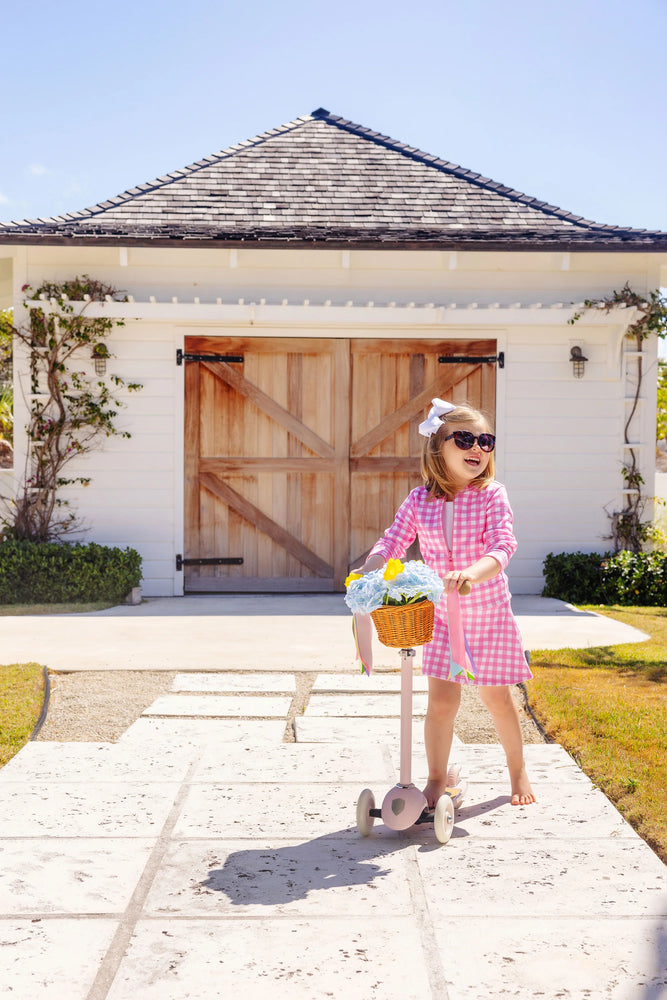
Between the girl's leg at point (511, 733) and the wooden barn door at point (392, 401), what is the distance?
558 cm

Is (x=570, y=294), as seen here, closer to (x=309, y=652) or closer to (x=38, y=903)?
(x=309, y=652)

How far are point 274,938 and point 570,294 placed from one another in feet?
25.4

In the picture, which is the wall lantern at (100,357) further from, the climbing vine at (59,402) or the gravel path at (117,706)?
the gravel path at (117,706)

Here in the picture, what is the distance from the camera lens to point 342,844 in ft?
9.83

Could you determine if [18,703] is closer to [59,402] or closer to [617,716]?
[617,716]

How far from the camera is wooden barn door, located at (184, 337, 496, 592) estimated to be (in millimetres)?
8883

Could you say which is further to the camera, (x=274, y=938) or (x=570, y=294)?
(x=570, y=294)

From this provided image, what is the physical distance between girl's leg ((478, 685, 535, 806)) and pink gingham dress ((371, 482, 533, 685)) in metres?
0.07

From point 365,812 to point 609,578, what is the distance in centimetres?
600

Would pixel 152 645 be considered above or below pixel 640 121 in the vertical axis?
below

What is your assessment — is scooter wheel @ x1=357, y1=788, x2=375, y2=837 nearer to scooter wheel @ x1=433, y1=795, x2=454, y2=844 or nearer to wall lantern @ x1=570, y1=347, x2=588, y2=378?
scooter wheel @ x1=433, y1=795, x2=454, y2=844

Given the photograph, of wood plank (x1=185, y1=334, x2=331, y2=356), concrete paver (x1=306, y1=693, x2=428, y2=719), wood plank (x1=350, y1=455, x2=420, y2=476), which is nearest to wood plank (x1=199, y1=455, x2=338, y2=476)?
wood plank (x1=350, y1=455, x2=420, y2=476)

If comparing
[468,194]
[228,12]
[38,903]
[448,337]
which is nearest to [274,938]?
[38,903]

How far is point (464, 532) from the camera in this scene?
324cm
